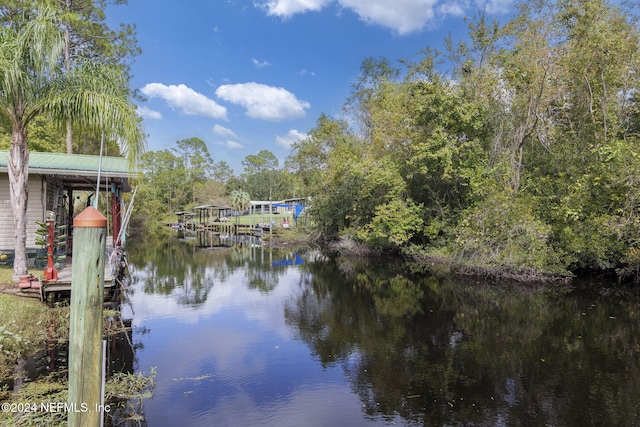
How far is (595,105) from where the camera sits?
14.6 meters

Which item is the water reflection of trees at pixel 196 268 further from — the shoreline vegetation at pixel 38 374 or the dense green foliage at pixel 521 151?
the dense green foliage at pixel 521 151

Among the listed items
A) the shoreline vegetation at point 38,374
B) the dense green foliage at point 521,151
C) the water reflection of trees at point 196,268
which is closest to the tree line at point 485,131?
the dense green foliage at point 521,151

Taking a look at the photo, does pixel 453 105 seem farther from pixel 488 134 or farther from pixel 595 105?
pixel 595 105

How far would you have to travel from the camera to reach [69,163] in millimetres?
12086

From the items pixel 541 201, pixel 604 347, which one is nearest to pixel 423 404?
pixel 604 347

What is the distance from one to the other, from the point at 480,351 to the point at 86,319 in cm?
732

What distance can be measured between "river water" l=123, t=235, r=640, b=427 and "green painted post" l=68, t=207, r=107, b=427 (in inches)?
111

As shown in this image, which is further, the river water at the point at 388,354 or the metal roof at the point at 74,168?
the metal roof at the point at 74,168

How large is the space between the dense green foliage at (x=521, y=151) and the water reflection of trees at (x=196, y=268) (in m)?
6.50

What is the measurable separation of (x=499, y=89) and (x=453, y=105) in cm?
224

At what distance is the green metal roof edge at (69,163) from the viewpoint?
36.2 feet

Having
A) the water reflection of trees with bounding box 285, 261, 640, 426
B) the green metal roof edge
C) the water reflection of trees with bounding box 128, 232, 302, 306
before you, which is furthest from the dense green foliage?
the green metal roof edge

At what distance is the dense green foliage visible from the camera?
1306 centimetres

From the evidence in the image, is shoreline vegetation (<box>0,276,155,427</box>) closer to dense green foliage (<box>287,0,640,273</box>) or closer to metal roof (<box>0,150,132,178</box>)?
metal roof (<box>0,150,132,178</box>)
